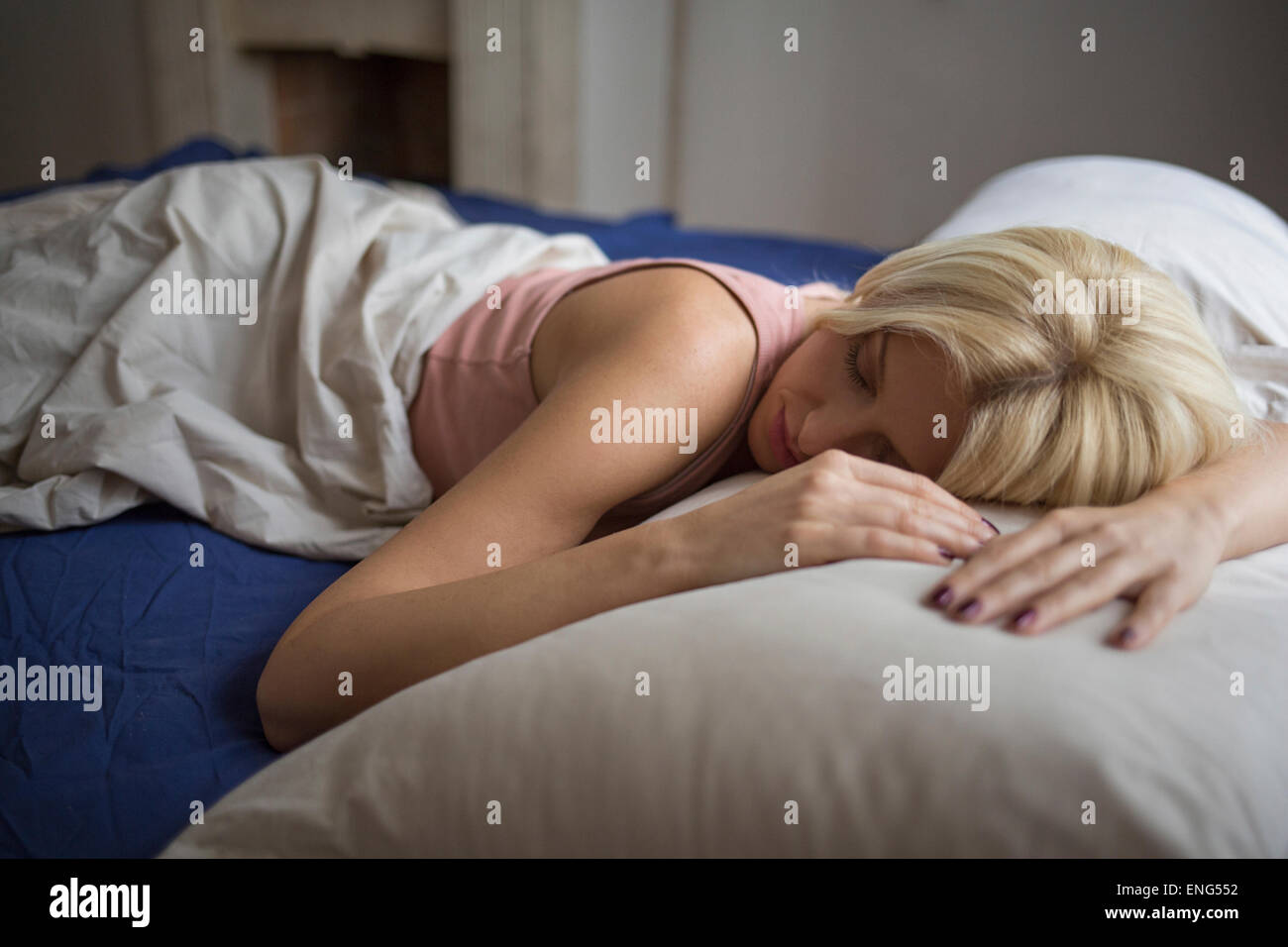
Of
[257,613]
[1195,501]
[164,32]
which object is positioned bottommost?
[257,613]

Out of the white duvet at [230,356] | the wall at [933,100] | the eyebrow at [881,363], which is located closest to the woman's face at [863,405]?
the eyebrow at [881,363]

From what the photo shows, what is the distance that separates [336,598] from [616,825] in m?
0.33

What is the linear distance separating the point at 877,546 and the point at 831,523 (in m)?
0.03

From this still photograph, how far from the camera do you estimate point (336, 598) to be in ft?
2.32

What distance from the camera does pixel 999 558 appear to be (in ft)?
1.76

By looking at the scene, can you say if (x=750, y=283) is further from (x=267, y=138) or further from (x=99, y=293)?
(x=267, y=138)

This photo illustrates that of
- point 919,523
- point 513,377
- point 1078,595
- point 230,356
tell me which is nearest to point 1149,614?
point 1078,595

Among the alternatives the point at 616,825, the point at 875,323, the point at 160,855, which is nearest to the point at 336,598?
the point at 160,855

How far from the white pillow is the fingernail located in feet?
1.89

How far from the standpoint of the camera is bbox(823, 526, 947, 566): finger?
1.89 ft

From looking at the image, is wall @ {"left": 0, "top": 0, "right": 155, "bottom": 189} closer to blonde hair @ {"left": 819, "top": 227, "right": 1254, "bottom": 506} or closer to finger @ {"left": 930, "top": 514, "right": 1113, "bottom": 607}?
blonde hair @ {"left": 819, "top": 227, "right": 1254, "bottom": 506}

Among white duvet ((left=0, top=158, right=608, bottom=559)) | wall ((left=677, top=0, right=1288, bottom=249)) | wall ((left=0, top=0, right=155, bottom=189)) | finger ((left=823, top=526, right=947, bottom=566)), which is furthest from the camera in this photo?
wall ((left=0, top=0, right=155, bottom=189))

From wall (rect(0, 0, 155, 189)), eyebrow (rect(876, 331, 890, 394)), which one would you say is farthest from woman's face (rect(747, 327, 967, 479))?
wall (rect(0, 0, 155, 189))

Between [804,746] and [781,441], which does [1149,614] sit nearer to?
[804,746]
